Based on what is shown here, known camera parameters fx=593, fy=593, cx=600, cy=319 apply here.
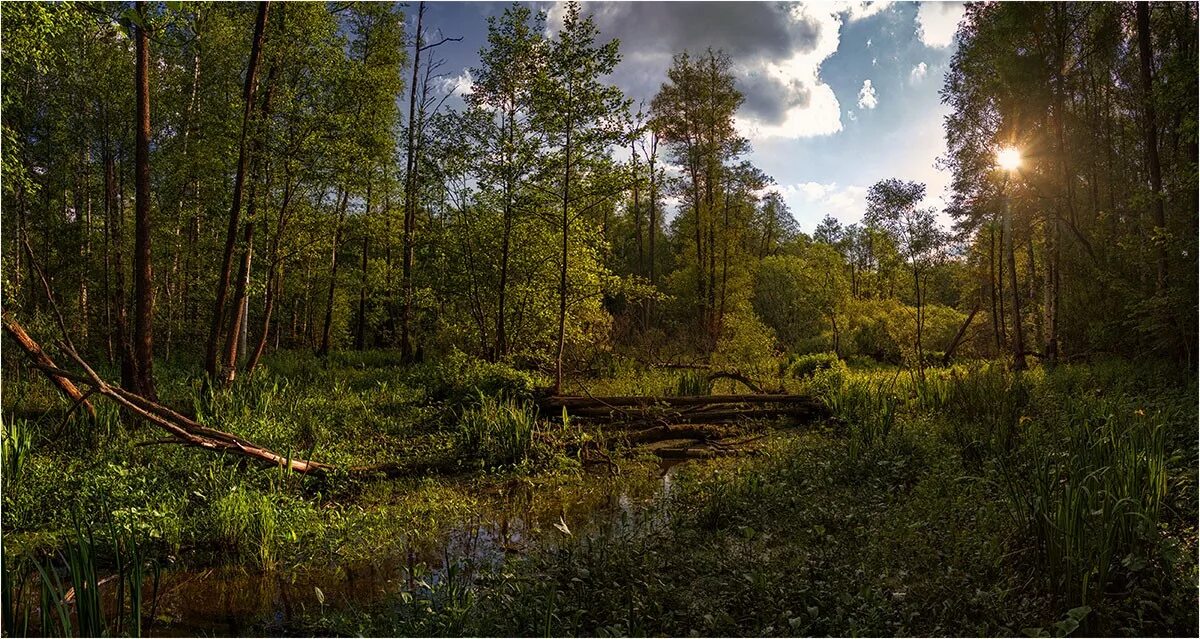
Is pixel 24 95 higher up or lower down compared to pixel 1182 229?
higher up

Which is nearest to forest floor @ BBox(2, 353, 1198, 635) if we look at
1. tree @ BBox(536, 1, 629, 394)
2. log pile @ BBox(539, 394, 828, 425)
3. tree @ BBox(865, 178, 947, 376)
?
log pile @ BBox(539, 394, 828, 425)

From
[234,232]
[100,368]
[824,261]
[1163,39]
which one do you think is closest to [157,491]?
[234,232]

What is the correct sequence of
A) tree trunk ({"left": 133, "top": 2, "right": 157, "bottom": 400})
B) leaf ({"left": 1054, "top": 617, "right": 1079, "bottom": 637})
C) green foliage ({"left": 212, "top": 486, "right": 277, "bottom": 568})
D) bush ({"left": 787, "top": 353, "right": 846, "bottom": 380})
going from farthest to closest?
1. bush ({"left": 787, "top": 353, "right": 846, "bottom": 380})
2. tree trunk ({"left": 133, "top": 2, "right": 157, "bottom": 400})
3. green foliage ({"left": 212, "top": 486, "right": 277, "bottom": 568})
4. leaf ({"left": 1054, "top": 617, "right": 1079, "bottom": 637})

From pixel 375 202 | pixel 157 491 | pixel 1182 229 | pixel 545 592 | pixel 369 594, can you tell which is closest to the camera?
pixel 545 592

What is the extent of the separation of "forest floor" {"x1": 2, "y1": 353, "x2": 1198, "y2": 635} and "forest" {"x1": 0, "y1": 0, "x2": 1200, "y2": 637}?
34 millimetres

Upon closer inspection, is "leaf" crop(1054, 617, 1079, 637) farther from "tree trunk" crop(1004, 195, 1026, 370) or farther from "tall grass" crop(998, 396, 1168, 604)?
"tree trunk" crop(1004, 195, 1026, 370)

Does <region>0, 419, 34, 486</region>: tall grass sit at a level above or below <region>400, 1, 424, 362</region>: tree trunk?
below

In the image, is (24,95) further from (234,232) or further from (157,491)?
(157,491)

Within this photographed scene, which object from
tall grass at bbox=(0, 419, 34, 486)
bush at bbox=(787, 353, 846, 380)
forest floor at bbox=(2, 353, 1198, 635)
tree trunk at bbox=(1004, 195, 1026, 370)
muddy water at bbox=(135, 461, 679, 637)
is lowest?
muddy water at bbox=(135, 461, 679, 637)

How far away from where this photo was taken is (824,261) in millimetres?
34406

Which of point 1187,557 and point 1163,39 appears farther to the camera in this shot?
point 1163,39

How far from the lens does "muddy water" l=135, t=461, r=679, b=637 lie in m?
3.65

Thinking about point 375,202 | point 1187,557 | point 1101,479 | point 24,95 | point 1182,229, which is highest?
point 24,95

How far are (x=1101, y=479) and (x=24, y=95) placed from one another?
786 inches
